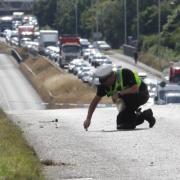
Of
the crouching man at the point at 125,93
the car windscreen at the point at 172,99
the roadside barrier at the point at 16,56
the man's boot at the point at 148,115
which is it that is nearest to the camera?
the crouching man at the point at 125,93

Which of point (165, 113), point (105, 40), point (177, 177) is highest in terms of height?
point (177, 177)

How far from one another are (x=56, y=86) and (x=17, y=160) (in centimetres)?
5569

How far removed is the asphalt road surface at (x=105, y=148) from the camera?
11.6m

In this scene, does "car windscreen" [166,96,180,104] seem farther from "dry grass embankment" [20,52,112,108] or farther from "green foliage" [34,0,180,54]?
"green foliage" [34,0,180,54]

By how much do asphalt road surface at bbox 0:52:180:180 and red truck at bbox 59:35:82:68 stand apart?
69443 mm

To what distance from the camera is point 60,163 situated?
1262cm

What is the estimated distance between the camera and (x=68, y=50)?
93.0 metres

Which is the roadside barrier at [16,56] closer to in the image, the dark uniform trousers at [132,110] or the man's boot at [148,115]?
the man's boot at [148,115]

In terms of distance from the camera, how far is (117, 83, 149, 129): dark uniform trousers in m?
16.0

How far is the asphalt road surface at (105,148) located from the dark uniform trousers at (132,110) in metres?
0.18

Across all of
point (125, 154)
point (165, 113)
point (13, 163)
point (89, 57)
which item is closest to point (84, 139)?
point (125, 154)

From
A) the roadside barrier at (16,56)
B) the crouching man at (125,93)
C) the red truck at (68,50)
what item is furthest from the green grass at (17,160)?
the roadside barrier at (16,56)

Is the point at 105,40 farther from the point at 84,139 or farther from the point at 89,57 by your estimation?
the point at 84,139

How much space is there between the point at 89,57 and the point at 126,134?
8493 centimetres
